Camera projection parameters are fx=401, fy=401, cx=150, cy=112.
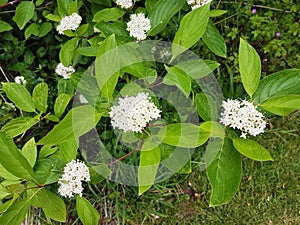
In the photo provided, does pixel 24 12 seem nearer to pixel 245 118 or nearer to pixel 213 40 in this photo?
pixel 213 40

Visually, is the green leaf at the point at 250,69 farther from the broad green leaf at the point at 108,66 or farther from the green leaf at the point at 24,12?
the green leaf at the point at 24,12

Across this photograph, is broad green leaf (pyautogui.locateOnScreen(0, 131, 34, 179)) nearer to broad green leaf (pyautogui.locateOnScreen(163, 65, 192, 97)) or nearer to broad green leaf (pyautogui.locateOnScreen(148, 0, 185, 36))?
broad green leaf (pyautogui.locateOnScreen(163, 65, 192, 97))

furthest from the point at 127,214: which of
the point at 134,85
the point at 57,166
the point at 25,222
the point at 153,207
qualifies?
the point at 134,85

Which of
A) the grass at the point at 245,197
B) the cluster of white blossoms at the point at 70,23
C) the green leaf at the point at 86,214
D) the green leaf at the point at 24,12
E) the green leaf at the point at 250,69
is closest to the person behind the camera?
the green leaf at the point at 250,69

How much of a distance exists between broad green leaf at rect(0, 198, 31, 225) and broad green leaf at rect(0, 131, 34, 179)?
0.10 meters

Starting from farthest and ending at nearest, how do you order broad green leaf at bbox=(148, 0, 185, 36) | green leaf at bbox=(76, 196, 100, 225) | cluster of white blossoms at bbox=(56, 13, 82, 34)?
cluster of white blossoms at bbox=(56, 13, 82, 34), broad green leaf at bbox=(148, 0, 185, 36), green leaf at bbox=(76, 196, 100, 225)

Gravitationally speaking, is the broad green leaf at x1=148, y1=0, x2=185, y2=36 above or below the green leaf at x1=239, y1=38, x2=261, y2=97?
above

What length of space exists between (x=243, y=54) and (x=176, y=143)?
32cm

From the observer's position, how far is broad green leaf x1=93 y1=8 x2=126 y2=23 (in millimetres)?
1420

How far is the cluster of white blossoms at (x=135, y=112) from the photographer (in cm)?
113

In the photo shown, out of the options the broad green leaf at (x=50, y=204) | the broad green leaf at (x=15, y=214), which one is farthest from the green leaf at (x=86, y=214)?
the broad green leaf at (x=15, y=214)

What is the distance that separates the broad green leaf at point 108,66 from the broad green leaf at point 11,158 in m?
0.28

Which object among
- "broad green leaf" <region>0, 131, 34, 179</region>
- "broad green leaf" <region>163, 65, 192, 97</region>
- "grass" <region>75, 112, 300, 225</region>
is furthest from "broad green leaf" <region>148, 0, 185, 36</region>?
"grass" <region>75, 112, 300, 225</region>

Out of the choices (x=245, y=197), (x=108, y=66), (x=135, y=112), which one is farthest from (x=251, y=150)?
(x=245, y=197)
